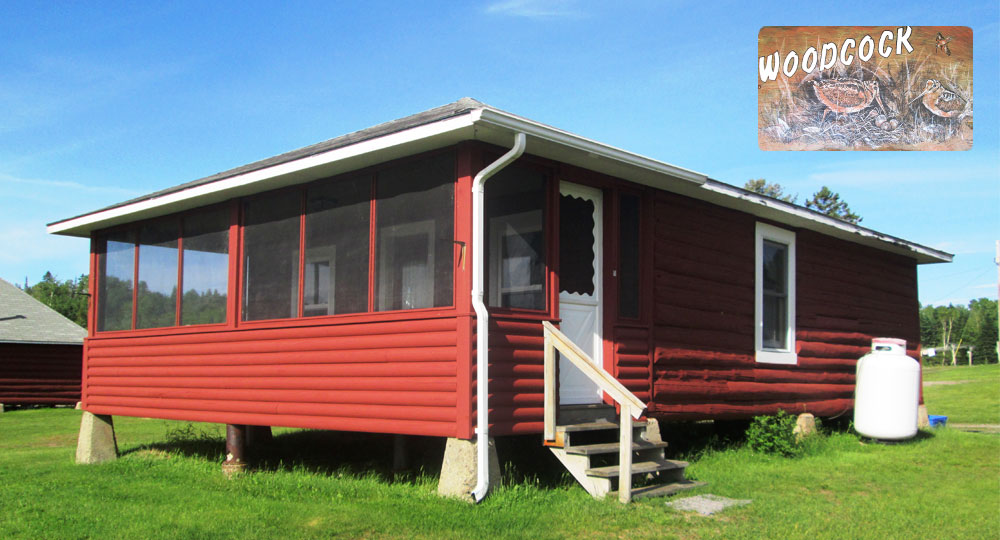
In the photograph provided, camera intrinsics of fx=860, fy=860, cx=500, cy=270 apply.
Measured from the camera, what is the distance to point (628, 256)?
9.06m

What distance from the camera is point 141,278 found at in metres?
11.2

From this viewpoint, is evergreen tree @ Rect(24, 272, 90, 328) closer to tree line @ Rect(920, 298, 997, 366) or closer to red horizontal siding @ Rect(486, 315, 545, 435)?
red horizontal siding @ Rect(486, 315, 545, 435)

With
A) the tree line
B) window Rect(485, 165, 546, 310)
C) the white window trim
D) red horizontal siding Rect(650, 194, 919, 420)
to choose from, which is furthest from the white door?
the tree line

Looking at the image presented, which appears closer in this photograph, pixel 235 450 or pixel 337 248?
pixel 337 248

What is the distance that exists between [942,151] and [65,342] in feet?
76.9

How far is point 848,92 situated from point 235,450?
24.9 ft

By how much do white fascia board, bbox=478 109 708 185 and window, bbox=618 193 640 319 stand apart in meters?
0.71

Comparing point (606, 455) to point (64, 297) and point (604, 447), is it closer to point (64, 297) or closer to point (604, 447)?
point (604, 447)

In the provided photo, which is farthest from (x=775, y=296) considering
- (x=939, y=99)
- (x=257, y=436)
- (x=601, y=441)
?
(x=257, y=436)

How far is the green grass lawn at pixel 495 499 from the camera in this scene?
638 centimetres

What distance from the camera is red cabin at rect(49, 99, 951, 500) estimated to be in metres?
7.50

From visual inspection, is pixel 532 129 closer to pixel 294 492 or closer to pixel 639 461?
pixel 639 461

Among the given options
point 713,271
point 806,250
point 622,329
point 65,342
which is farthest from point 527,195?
point 65,342

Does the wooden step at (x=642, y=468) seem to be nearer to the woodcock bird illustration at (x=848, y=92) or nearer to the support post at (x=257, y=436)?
the woodcock bird illustration at (x=848, y=92)
